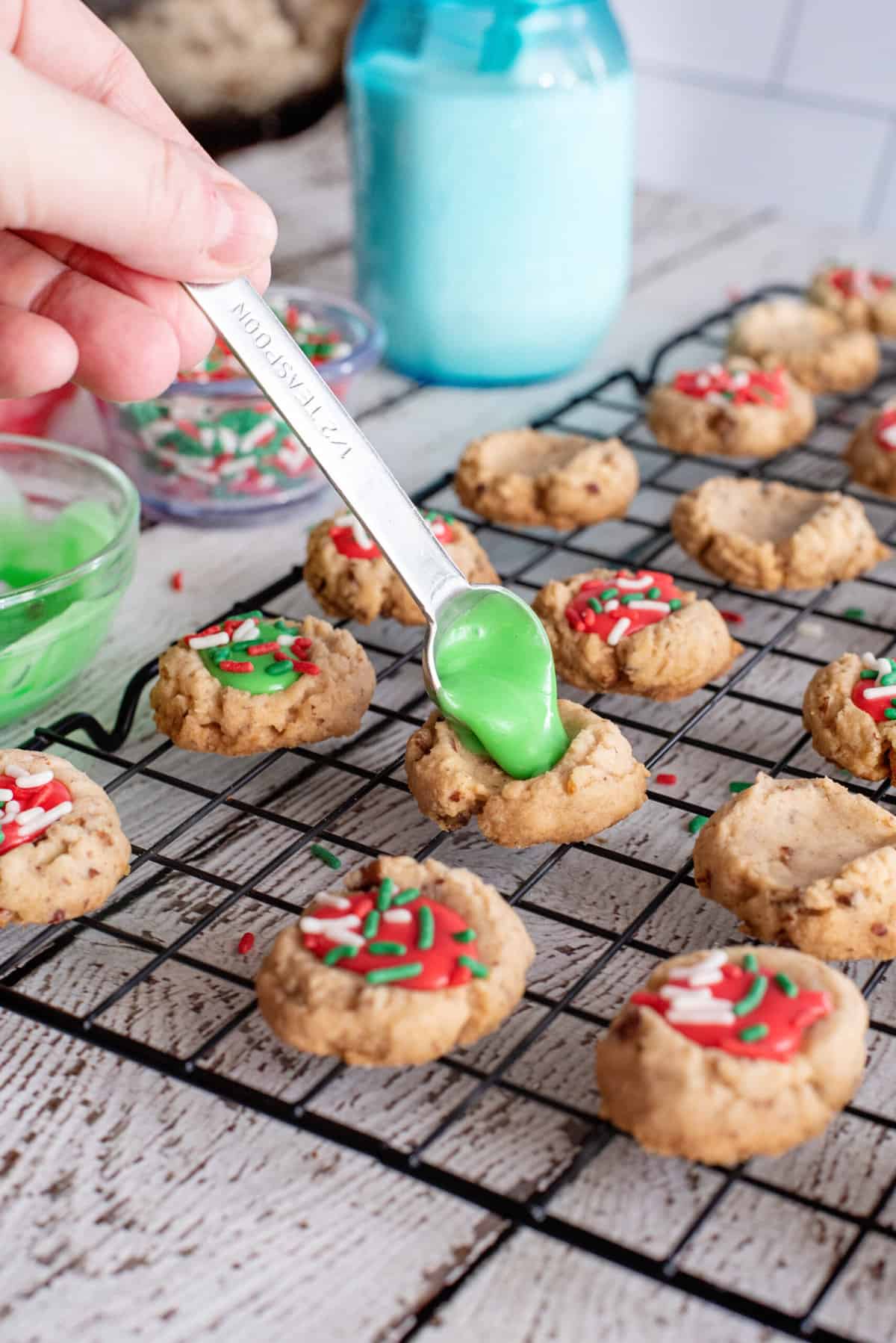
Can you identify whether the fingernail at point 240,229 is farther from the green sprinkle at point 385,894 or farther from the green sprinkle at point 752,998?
the green sprinkle at point 752,998

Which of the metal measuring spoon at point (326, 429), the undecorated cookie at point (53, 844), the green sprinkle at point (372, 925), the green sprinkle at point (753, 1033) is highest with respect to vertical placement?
the metal measuring spoon at point (326, 429)

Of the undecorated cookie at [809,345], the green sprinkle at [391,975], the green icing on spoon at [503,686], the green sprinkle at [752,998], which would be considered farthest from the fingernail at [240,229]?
the undecorated cookie at [809,345]

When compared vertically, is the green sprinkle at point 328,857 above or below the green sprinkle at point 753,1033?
below

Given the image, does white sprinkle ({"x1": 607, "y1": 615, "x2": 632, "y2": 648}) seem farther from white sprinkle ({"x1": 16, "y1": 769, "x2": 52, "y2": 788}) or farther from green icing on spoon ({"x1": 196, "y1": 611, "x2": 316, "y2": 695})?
white sprinkle ({"x1": 16, "y1": 769, "x2": 52, "y2": 788})

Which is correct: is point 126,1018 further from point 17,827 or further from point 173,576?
point 173,576

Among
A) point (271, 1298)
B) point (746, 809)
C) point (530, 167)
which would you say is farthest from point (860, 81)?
point (271, 1298)

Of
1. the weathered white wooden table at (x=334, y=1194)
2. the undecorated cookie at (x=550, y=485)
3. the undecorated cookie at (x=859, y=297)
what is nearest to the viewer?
the weathered white wooden table at (x=334, y=1194)

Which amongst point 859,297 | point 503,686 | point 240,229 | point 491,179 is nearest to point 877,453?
point 859,297
